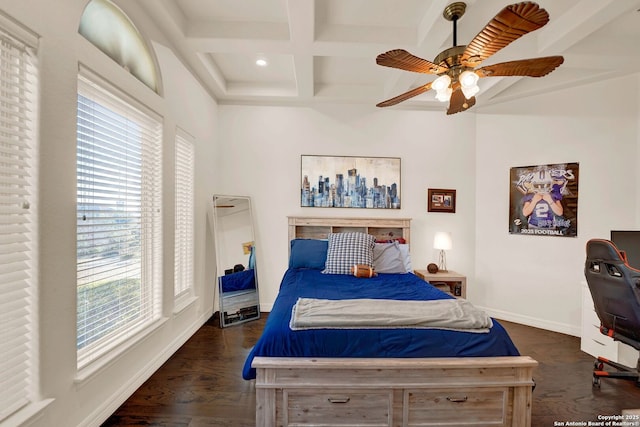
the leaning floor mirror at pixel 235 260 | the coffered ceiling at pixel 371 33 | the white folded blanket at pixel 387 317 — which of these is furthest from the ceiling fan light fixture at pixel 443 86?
the leaning floor mirror at pixel 235 260

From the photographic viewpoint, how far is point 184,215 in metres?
2.88

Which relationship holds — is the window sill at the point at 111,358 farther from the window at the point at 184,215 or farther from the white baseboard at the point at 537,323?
the white baseboard at the point at 537,323

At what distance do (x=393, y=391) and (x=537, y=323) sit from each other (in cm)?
286

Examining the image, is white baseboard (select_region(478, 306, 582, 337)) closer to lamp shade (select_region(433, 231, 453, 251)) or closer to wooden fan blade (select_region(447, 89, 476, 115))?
lamp shade (select_region(433, 231, 453, 251))

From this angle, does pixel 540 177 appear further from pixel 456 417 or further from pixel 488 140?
pixel 456 417

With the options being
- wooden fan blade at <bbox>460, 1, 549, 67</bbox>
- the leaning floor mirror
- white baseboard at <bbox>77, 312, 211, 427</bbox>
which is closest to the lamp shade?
wooden fan blade at <bbox>460, 1, 549, 67</bbox>

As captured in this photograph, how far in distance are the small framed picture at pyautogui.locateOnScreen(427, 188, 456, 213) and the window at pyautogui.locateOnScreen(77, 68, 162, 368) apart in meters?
3.26

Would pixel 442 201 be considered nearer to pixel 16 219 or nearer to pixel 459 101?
pixel 459 101

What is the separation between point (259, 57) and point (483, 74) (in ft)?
7.29

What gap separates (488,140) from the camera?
12.0ft

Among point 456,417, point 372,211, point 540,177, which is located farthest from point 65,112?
point 540,177

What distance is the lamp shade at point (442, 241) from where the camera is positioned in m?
3.41

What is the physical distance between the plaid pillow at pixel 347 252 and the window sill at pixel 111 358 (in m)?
1.68

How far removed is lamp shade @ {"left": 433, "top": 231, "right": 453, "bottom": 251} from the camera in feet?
11.2
